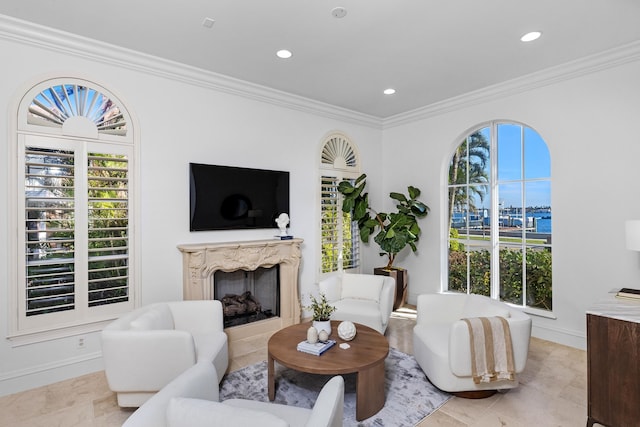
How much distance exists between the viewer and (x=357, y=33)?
312 cm

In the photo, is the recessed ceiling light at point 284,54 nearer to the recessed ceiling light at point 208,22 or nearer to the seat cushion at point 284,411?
the recessed ceiling light at point 208,22

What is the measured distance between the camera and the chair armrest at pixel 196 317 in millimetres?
3189

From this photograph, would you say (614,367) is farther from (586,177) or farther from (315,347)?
(586,177)

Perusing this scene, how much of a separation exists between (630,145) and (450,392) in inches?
124

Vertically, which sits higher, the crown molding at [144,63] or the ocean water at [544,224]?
the crown molding at [144,63]

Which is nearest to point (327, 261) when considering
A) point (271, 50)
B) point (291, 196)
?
point (291, 196)

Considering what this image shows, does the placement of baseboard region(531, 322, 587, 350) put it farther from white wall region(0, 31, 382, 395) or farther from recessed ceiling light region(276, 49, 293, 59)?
recessed ceiling light region(276, 49, 293, 59)

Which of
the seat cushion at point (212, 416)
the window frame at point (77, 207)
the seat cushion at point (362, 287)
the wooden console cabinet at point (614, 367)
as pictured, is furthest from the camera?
the seat cushion at point (362, 287)

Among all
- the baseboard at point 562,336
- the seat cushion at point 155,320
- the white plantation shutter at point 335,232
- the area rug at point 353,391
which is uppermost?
the white plantation shutter at point 335,232

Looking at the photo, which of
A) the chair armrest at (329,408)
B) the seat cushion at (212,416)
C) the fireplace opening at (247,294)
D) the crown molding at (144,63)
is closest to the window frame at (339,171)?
the crown molding at (144,63)

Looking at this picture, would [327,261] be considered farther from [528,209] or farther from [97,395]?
[97,395]

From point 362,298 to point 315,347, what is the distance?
1712 mm

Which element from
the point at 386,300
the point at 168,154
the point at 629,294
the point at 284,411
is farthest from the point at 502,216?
the point at 168,154

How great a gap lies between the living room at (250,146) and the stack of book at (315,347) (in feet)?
5.91
